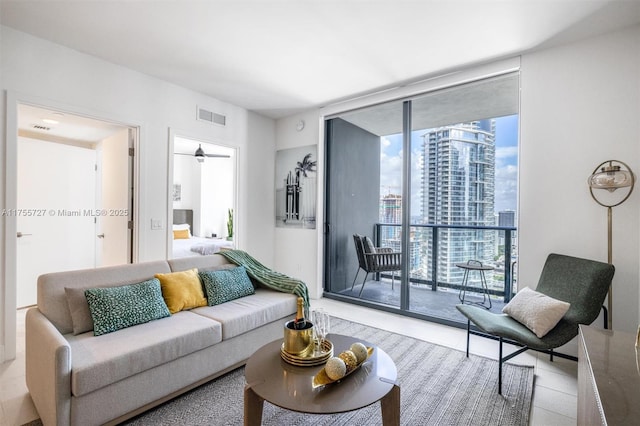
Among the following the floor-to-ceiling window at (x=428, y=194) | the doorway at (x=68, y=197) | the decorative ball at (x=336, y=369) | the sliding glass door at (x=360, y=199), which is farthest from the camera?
the sliding glass door at (x=360, y=199)

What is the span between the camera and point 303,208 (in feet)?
15.2

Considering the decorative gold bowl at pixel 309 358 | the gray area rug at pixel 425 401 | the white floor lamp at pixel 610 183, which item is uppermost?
the white floor lamp at pixel 610 183

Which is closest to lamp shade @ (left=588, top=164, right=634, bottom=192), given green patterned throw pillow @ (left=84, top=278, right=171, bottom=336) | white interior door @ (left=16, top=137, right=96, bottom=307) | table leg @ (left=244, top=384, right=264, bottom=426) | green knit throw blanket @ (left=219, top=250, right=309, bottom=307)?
green knit throw blanket @ (left=219, top=250, right=309, bottom=307)

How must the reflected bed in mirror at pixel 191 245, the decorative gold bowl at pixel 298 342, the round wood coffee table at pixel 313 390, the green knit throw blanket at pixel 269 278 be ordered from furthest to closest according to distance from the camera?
the reflected bed in mirror at pixel 191 245 < the green knit throw blanket at pixel 269 278 < the decorative gold bowl at pixel 298 342 < the round wood coffee table at pixel 313 390

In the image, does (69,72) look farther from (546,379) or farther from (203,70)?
(546,379)

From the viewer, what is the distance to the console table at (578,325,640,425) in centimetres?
92

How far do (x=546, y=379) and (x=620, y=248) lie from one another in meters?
1.20

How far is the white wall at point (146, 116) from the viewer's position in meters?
2.54

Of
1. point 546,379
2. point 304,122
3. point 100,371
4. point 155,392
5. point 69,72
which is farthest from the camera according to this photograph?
point 304,122

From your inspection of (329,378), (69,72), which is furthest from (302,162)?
(329,378)

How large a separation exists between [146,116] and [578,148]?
4.26 metres

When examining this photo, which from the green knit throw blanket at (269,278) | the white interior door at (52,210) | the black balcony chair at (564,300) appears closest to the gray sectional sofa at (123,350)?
the green knit throw blanket at (269,278)

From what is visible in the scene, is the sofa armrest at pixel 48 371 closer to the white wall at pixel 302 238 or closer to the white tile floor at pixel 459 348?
the white tile floor at pixel 459 348

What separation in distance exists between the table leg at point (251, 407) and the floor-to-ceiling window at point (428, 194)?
8.48ft
